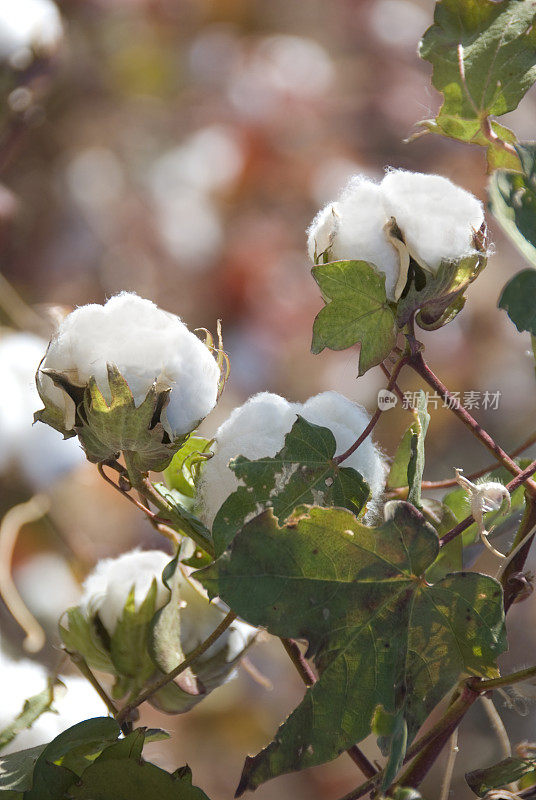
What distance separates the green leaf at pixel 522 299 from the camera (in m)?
0.23

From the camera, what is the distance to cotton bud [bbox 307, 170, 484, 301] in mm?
240

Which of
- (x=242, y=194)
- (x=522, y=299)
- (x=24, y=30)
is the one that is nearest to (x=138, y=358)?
(x=522, y=299)

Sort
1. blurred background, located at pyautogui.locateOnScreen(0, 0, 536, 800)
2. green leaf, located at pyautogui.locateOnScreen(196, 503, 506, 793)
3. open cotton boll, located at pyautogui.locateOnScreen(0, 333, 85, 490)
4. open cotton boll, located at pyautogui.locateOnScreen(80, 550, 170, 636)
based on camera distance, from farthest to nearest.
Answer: blurred background, located at pyautogui.locateOnScreen(0, 0, 536, 800) → open cotton boll, located at pyautogui.locateOnScreen(0, 333, 85, 490) → open cotton boll, located at pyautogui.locateOnScreen(80, 550, 170, 636) → green leaf, located at pyautogui.locateOnScreen(196, 503, 506, 793)

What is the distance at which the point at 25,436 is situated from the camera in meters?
0.59

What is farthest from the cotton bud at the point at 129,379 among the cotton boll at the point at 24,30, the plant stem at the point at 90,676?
the cotton boll at the point at 24,30

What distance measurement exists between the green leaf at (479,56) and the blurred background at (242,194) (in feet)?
2.18

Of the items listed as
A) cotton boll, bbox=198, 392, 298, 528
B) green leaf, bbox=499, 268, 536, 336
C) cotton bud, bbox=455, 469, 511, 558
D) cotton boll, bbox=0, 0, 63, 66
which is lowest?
cotton bud, bbox=455, 469, 511, 558

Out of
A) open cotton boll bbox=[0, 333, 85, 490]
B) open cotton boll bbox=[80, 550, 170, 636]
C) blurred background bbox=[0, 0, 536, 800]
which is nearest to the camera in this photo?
open cotton boll bbox=[80, 550, 170, 636]

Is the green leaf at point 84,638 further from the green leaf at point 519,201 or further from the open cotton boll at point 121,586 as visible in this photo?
the green leaf at point 519,201

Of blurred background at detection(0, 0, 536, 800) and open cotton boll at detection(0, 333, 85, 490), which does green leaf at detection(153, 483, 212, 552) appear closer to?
open cotton boll at detection(0, 333, 85, 490)

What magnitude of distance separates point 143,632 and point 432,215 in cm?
19

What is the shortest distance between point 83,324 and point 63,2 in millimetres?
1139

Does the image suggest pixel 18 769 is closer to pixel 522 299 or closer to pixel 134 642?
pixel 134 642

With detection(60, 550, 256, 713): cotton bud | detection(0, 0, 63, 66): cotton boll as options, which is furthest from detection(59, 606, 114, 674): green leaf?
detection(0, 0, 63, 66): cotton boll
